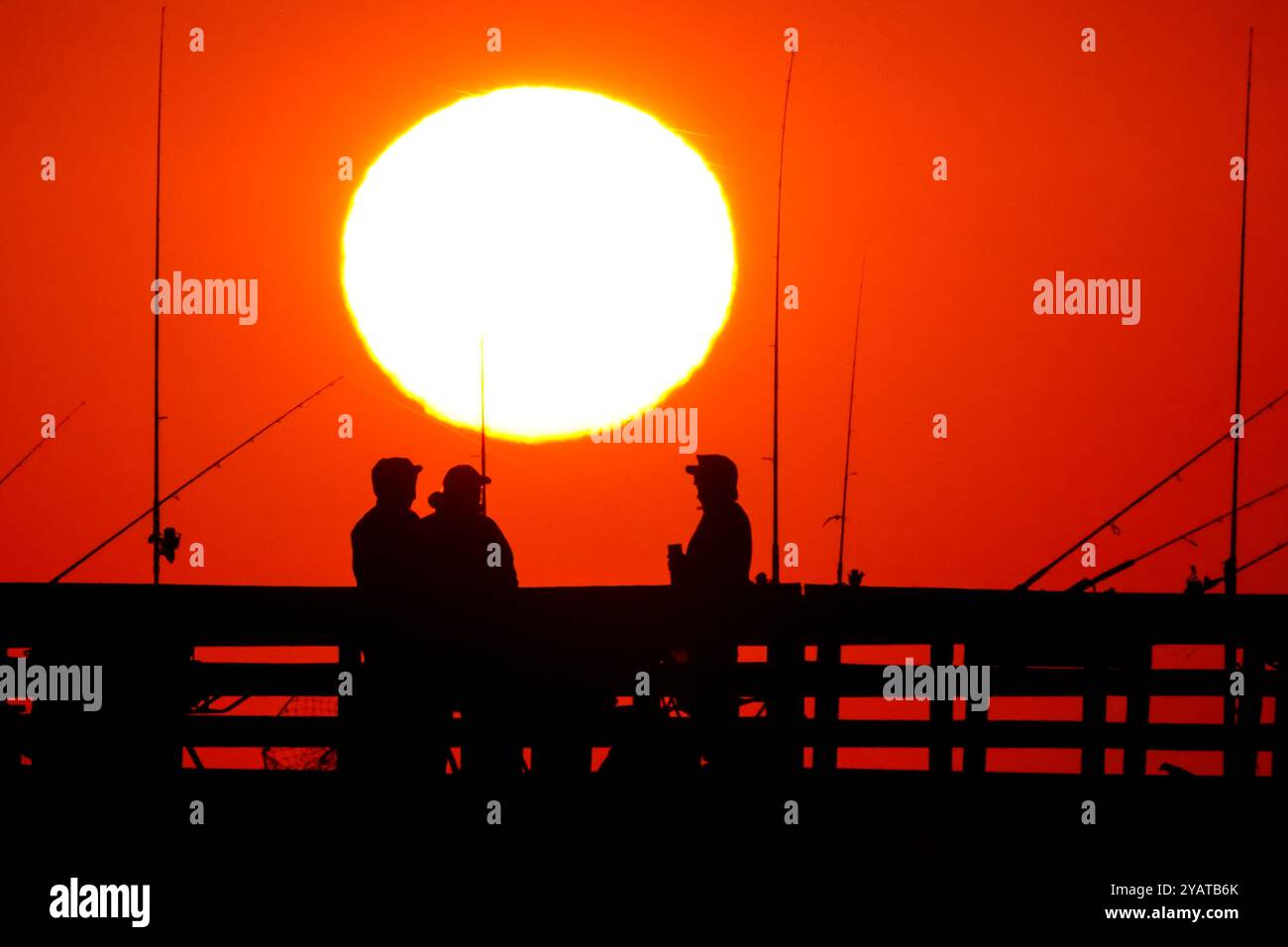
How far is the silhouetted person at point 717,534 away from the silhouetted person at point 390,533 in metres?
1.20

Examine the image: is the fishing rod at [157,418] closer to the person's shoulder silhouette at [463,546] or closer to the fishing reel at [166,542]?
the fishing reel at [166,542]

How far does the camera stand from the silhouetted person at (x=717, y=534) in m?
7.93

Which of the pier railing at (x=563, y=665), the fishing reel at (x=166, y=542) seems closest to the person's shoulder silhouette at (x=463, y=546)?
the pier railing at (x=563, y=665)

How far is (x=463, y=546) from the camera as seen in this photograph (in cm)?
747

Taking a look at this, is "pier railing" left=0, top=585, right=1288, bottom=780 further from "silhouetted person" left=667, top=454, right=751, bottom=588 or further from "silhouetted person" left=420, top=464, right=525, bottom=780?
"silhouetted person" left=667, top=454, right=751, bottom=588

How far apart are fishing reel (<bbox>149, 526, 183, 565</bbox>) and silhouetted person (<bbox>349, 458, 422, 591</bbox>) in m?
1.50

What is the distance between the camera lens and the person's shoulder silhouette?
24.0 feet

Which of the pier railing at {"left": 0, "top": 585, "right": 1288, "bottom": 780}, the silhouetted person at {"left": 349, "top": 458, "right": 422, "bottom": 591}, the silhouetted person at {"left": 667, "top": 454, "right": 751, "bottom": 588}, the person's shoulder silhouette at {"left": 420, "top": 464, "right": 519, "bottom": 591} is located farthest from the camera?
the silhouetted person at {"left": 667, "top": 454, "right": 751, "bottom": 588}

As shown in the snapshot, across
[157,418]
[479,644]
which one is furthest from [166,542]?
[479,644]

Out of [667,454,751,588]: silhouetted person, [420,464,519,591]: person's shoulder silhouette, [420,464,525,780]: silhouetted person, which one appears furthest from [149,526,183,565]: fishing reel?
[667,454,751,588]: silhouetted person

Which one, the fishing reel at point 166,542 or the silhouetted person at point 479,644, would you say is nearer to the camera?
the silhouetted person at point 479,644

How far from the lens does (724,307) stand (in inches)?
783

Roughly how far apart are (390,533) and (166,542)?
1.95m
